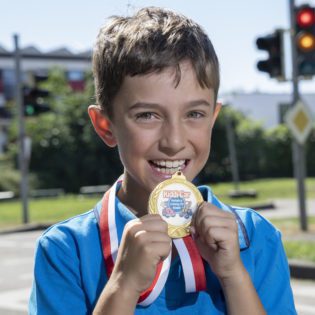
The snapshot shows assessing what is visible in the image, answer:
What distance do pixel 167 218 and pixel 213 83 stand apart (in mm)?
387

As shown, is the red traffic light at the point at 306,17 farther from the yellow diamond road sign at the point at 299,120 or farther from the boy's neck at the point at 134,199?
the boy's neck at the point at 134,199

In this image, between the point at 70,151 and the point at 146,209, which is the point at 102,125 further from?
the point at 70,151

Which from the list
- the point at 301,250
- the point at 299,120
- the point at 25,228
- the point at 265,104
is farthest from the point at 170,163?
the point at 265,104

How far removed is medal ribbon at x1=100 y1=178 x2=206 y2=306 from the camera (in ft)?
6.09

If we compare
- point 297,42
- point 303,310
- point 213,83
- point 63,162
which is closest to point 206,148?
point 213,83

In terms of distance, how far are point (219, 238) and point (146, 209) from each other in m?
0.33

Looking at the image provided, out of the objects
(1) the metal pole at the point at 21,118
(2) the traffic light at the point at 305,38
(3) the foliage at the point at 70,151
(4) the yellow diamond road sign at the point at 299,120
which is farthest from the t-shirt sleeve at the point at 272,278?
(3) the foliage at the point at 70,151

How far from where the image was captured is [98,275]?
195 cm

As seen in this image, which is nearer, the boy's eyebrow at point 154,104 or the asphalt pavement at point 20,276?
the boy's eyebrow at point 154,104

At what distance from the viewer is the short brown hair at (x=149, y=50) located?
1.92m

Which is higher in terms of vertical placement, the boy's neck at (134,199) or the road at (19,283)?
the boy's neck at (134,199)

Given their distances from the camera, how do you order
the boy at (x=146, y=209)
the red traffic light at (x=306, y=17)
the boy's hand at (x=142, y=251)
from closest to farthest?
1. the boy's hand at (x=142, y=251)
2. the boy at (x=146, y=209)
3. the red traffic light at (x=306, y=17)

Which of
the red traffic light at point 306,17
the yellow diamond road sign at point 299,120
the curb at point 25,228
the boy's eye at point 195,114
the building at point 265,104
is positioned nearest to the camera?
the boy's eye at point 195,114

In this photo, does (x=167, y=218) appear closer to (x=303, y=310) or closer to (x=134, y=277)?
(x=134, y=277)
